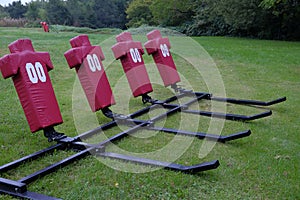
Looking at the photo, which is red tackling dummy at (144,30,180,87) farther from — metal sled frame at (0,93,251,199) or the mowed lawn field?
metal sled frame at (0,93,251,199)

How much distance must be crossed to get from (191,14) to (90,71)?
24828 millimetres

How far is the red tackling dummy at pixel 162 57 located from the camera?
5566 millimetres

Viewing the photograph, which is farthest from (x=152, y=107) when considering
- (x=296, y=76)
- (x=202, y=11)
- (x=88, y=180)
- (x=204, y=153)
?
(x=202, y=11)

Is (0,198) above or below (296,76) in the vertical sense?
above

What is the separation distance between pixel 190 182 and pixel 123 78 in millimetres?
4861

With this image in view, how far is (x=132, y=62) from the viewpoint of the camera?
4.91 metres

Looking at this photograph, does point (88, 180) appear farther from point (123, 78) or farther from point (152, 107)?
point (123, 78)

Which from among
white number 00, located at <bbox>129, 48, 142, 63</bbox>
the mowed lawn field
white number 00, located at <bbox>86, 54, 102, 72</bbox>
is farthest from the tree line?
white number 00, located at <bbox>86, 54, 102, 72</bbox>

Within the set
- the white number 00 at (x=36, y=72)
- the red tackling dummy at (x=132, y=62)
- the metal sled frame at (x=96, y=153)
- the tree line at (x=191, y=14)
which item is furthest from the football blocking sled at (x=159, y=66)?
the tree line at (x=191, y=14)

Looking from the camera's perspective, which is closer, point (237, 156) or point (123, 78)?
point (237, 156)

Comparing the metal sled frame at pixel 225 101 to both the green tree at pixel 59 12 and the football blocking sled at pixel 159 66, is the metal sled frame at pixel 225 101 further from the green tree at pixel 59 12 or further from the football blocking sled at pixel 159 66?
the green tree at pixel 59 12

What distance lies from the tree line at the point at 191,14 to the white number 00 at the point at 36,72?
1287 cm

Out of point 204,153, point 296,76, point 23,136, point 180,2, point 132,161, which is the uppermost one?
point 180,2

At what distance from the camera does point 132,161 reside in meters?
3.09
